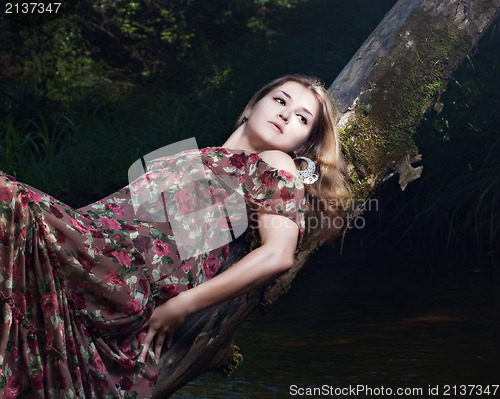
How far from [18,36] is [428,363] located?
6.08 m

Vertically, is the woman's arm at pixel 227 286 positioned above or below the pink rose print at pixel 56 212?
below

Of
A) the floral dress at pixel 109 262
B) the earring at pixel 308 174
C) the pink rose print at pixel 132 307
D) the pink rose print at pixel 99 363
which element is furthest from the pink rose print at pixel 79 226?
the earring at pixel 308 174

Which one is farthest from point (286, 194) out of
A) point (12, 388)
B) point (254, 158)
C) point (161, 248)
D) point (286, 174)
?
point (12, 388)

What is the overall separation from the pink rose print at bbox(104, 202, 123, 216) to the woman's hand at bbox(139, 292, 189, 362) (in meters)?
0.35

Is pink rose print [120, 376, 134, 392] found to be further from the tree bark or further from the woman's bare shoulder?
the woman's bare shoulder

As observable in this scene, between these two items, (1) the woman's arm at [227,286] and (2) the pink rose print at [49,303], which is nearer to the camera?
(2) the pink rose print at [49,303]

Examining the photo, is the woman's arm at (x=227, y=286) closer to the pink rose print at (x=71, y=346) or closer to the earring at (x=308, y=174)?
the pink rose print at (x=71, y=346)

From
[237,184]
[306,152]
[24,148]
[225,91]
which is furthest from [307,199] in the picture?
[24,148]

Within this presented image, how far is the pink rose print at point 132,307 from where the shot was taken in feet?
6.73

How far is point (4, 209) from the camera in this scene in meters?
1.84

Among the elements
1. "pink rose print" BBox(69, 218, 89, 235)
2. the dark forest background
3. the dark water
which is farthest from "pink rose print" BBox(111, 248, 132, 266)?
the dark forest background

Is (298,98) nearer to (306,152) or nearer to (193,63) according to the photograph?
(306,152)

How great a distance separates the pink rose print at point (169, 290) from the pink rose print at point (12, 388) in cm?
48

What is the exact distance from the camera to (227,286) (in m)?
2.10
